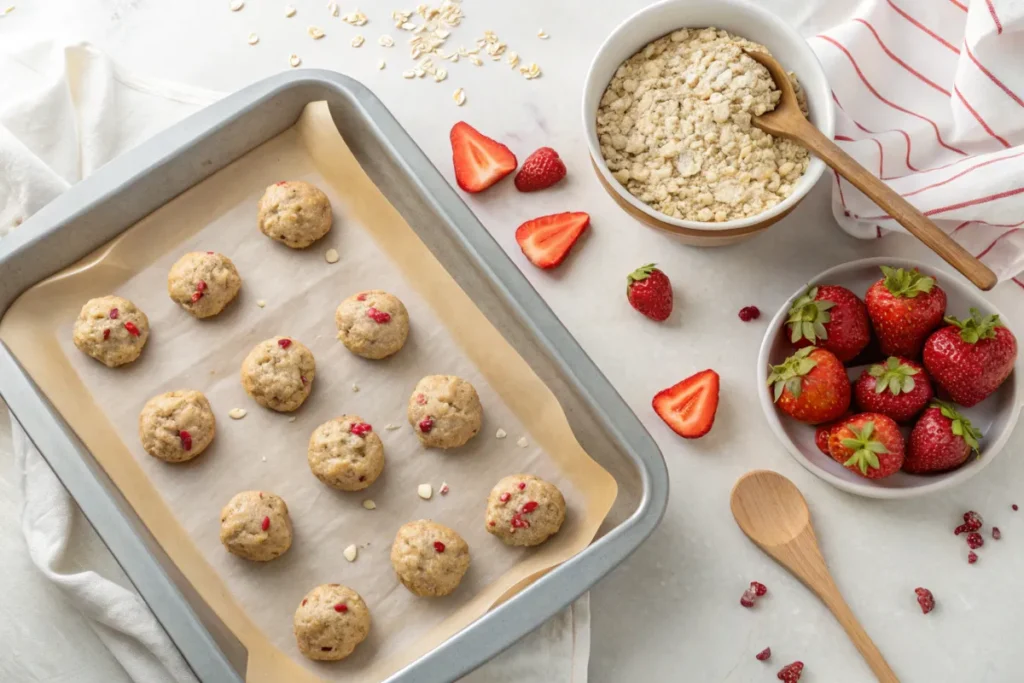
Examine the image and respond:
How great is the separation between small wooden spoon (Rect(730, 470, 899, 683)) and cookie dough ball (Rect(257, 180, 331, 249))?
3.10ft

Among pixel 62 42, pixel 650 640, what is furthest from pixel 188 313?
pixel 650 640

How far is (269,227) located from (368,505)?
561 mm

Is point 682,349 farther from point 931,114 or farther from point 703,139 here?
point 931,114

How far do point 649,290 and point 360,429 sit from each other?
1.98ft

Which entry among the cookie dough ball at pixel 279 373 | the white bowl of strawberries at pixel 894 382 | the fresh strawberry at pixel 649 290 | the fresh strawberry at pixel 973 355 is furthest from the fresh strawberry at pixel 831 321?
the cookie dough ball at pixel 279 373

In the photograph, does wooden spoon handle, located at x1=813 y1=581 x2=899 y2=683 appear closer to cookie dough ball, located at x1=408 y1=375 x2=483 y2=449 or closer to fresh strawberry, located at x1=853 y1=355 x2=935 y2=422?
fresh strawberry, located at x1=853 y1=355 x2=935 y2=422

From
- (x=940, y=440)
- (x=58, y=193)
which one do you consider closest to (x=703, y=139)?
(x=940, y=440)

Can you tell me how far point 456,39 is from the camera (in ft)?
6.28

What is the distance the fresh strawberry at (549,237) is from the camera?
1.79 meters

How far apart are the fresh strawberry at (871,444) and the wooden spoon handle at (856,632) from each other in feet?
0.78

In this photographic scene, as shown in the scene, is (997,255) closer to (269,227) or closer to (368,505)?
(368,505)

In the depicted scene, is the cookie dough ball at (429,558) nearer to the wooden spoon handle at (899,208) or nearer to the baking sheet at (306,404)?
the baking sheet at (306,404)

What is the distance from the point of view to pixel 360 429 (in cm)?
164

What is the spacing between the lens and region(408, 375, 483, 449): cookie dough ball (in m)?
1.62
